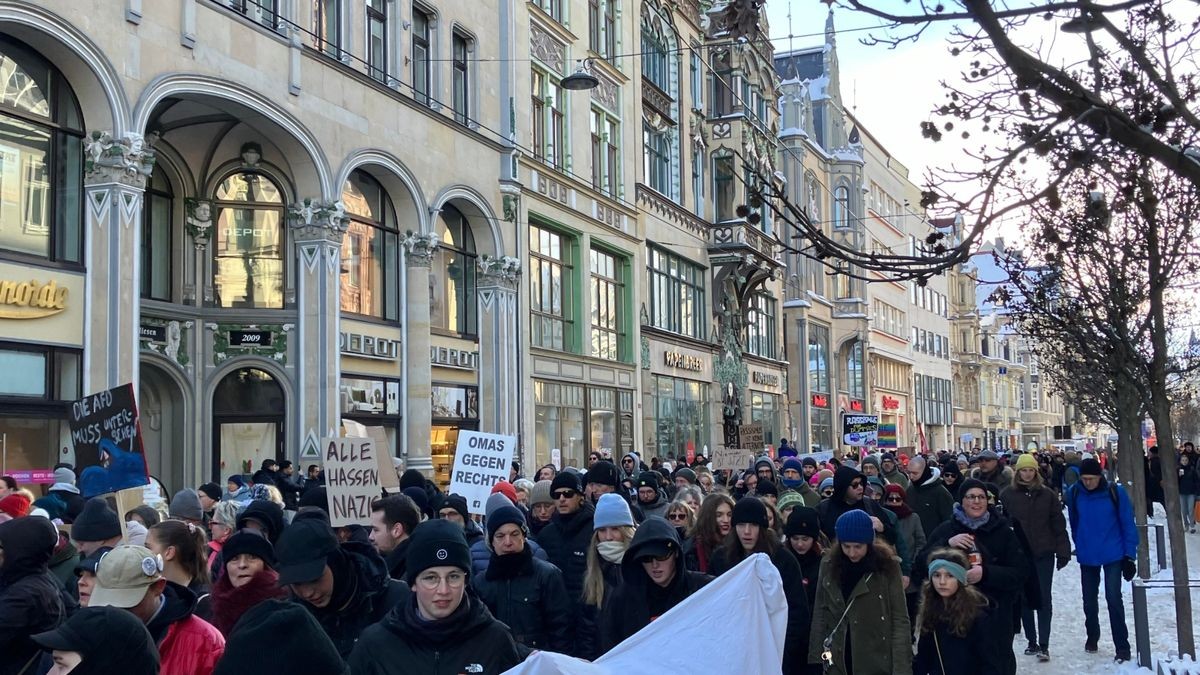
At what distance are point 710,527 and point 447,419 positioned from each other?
19.2 meters

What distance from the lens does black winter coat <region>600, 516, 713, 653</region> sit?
257 inches

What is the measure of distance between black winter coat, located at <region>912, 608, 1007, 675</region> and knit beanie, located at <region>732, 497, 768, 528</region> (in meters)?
1.25

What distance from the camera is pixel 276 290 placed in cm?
2408

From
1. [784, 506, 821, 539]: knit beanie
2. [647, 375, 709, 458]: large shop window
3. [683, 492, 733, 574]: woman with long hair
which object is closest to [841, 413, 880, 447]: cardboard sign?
[647, 375, 709, 458]: large shop window

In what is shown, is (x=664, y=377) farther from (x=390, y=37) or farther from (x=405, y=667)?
(x=405, y=667)

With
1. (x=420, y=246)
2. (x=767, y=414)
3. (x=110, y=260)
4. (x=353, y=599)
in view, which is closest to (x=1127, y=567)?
(x=353, y=599)

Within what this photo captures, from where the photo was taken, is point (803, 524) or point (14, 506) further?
point (14, 506)

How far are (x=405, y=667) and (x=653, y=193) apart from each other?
112 ft

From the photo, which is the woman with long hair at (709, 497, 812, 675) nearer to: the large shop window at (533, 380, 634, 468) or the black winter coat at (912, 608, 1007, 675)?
the black winter coat at (912, 608, 1007, 675)

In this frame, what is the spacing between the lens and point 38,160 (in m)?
18.1

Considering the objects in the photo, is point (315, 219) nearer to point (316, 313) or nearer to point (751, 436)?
point (316, 313)

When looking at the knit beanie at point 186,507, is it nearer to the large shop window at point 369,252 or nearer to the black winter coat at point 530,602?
the black winter coat at point 530,602

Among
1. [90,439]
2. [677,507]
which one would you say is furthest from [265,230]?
[677,507]

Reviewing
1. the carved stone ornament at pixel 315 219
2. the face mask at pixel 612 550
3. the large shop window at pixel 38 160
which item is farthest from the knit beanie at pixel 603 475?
the carved stone ornament at pixel 315 219
